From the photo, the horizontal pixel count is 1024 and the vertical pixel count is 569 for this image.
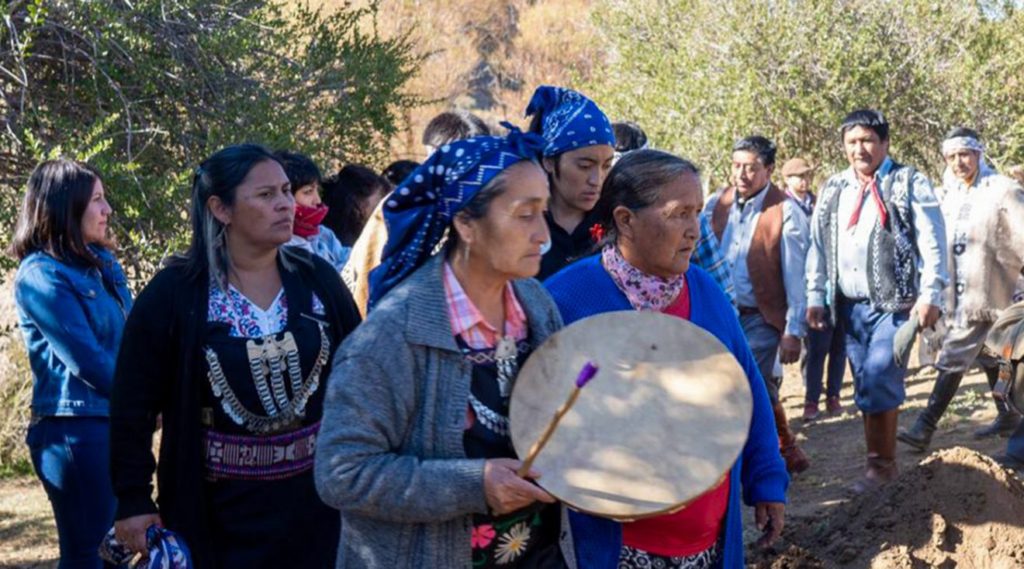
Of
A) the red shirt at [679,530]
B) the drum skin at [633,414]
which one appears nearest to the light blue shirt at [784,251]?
the red shirt at [679,530]

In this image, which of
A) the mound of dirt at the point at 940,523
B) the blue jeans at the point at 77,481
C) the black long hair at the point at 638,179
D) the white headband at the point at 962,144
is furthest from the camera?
the white headband at the point at 962,144

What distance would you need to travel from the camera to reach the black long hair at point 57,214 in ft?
16.3

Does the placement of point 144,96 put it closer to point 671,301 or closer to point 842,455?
point 671,301

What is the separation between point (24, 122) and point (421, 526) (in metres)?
4.97

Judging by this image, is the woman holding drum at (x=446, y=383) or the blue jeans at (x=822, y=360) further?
the blue jeans at (x=822, y=360)

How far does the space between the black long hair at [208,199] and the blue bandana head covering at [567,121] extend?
1318 mm

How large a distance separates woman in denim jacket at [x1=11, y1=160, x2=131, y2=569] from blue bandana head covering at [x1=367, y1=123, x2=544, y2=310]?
218cm

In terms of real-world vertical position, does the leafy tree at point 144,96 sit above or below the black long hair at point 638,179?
above

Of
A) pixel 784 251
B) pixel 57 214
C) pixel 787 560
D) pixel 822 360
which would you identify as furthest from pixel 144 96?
pixel 822 360

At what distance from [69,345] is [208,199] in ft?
3.89

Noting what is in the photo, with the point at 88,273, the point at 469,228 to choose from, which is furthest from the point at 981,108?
the point at 469,228

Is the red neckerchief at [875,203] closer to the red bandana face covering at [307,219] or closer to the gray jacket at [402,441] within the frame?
the red bandana face covering at [307,219]

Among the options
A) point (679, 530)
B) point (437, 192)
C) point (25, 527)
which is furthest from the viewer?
point (25, 527)

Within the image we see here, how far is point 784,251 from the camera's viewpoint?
824cm
